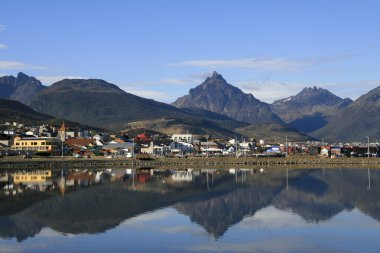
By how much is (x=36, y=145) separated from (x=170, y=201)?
96.6 metres

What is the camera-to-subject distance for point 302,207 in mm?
47406

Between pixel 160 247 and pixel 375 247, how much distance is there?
420 inches

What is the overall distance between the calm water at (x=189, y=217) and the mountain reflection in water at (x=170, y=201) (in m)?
0.08

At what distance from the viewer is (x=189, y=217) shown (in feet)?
136

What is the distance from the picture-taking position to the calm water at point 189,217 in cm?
3053

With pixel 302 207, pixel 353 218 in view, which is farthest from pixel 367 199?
pixel 353 218

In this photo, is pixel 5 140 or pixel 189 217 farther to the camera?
pixel 5 140

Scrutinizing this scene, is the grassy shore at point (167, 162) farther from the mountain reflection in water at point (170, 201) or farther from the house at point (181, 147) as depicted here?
the house at point (181, 147)

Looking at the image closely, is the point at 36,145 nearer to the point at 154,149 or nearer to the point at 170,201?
the point at 154,149

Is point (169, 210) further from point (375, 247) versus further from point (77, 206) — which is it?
point (375, 247)

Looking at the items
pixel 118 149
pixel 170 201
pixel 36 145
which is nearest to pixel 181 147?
pixel 118 149

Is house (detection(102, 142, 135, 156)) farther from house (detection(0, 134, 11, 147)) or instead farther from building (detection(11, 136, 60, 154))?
house (detection(0, 134, 11, 147))

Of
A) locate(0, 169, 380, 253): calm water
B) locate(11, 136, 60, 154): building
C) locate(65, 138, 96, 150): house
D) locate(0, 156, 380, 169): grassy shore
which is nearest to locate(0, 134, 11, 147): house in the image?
locate(11, 136, 60, 154): building

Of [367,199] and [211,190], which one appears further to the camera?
Answer: [211,190]
